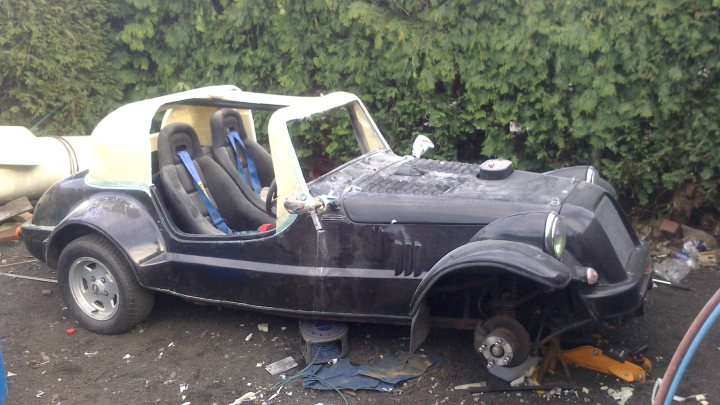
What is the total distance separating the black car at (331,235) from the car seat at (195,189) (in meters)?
0.01

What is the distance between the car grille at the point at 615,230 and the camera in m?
3.94

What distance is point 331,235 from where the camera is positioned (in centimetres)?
411

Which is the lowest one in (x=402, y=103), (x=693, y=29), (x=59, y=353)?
(x=59, y=353)

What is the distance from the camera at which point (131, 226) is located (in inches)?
183

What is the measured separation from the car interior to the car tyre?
1.66ft

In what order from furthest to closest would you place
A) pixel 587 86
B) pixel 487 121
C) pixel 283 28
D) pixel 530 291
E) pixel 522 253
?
pixel 283 28, pixel 487 121, pixel 587 86, pixel 530 291, pixel 522 253

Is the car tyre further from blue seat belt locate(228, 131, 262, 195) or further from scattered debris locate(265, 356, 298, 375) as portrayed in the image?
blue seat belt locate(228, 131, 262, 195)

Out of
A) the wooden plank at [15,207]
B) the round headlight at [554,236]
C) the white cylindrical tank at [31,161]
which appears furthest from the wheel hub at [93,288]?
the round headlight at [554,236]

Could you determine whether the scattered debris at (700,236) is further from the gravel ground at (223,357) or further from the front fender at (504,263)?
the front fender at (504,263)

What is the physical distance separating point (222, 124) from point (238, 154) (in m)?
0.29

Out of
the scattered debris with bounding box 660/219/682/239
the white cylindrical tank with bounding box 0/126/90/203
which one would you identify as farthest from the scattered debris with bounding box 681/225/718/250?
the white cylindrical tank with bounding box 0/126/90/203

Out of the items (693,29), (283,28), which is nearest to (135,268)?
(283,28)

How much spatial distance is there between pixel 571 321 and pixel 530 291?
259 mm

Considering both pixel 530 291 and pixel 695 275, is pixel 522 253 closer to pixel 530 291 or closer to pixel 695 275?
pixel 530 291
